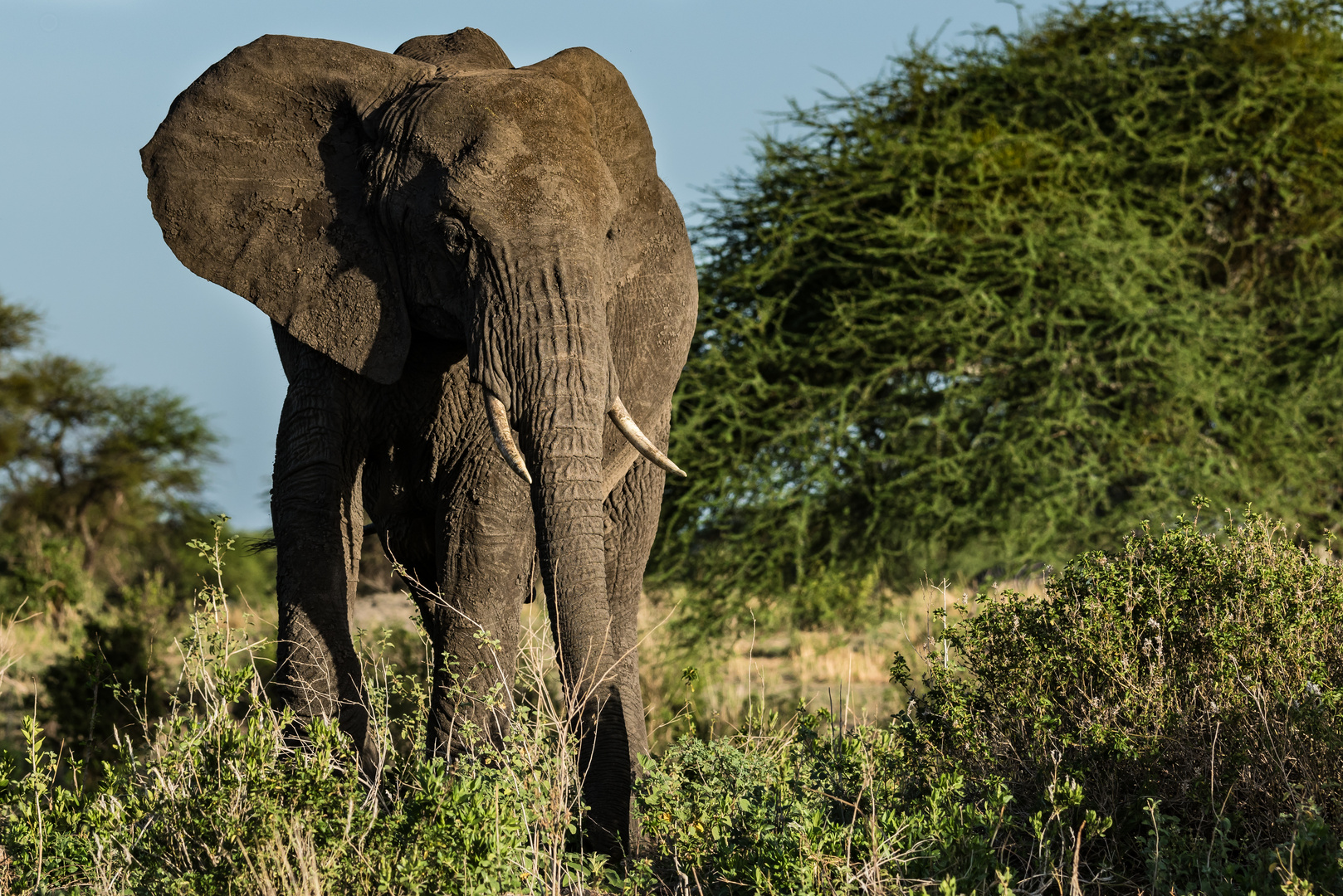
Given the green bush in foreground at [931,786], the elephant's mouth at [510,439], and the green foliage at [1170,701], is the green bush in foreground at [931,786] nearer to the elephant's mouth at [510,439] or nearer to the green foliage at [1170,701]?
the green foliage at [1170,701]

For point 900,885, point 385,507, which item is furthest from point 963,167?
point 900,885

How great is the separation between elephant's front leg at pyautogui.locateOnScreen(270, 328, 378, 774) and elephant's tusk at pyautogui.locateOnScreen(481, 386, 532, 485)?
76cm

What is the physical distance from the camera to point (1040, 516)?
1223 centimetres

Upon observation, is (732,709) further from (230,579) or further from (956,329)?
(230,579)

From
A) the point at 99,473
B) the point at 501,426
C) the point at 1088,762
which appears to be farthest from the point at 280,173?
the point at 99,473

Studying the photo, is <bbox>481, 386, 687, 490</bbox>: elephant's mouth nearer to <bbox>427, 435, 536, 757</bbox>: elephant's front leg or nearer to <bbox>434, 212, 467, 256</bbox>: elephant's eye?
<bbox>427, 435, 536, 757</bbox>: elephant's front leg

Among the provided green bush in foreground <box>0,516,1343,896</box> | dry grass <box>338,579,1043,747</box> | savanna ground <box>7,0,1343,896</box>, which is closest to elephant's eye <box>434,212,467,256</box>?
green bush in foreground <box>0,516,1343,896</box>

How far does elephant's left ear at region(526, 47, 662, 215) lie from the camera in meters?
5.20

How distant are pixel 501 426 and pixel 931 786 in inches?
72.3

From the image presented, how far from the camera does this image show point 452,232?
4.63 m

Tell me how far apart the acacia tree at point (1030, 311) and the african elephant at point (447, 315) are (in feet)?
24.2

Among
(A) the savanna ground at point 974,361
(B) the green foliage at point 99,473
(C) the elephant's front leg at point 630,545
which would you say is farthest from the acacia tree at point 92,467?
(C) the elephant's front leg at point 630,545

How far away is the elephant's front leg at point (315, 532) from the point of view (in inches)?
197

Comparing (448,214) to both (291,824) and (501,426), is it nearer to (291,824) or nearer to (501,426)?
(501,426)
